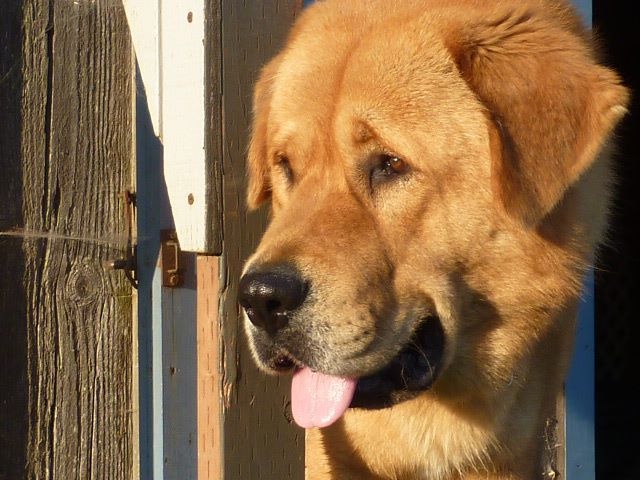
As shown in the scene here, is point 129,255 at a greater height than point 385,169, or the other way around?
point 385,169

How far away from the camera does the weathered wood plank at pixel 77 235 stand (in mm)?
2451

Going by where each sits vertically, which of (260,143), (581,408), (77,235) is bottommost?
(581,408)

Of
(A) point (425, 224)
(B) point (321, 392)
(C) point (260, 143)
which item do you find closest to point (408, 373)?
(B) point (321, 392)

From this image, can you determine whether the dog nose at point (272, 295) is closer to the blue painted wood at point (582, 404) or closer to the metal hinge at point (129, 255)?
the metal hinge at point (129, 255)

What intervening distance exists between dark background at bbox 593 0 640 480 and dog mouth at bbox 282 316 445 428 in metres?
5.10

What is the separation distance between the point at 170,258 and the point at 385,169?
75 cm

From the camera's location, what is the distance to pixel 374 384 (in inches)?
90.0

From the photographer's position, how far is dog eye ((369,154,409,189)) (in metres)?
2.32

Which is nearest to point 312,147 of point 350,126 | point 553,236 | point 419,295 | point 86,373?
point 350,126

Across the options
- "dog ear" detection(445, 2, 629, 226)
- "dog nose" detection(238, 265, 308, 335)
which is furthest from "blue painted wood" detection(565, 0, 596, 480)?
"dog nose" detection(238, 265, 308, 335)

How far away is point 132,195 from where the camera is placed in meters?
2.63

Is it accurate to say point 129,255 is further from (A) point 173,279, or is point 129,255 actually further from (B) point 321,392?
(B) point 321,392

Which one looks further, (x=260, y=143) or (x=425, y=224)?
(x=260, y=143)

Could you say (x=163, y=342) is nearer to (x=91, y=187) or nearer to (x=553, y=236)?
(x=91, y=187)
